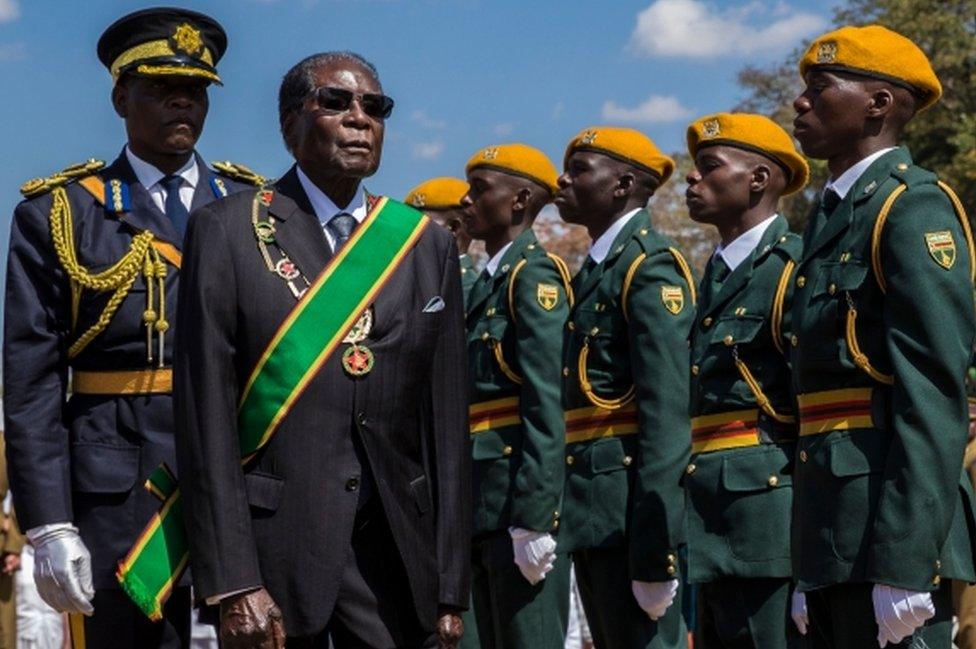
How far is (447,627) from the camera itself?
4.38 metres

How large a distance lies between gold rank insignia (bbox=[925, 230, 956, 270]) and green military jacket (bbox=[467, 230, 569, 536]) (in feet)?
10.2

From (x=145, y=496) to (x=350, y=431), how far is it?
45.0 inches

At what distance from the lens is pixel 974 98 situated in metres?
28.2

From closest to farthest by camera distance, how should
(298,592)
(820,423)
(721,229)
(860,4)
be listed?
(298,592)
(820,423)
(721,229)
(860,4)

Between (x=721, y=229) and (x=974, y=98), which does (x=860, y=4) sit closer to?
(x=974, y=98)

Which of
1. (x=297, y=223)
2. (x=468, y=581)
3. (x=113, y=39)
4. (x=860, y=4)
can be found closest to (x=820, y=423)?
(x=468, y=581)

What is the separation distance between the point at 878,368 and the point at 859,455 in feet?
0.79

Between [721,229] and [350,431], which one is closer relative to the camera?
[350,431]

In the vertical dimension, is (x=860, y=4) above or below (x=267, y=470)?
above

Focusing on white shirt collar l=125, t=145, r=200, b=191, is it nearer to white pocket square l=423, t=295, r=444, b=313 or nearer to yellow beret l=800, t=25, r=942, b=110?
white pocket square l=423, t=295, r=444, b=313

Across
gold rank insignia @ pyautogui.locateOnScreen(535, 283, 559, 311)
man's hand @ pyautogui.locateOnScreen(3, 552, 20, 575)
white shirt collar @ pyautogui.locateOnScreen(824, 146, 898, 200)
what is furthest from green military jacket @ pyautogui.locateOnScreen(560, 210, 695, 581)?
man's hand @ pyautogui.locateOnScreen(3, 552, 20, 575)

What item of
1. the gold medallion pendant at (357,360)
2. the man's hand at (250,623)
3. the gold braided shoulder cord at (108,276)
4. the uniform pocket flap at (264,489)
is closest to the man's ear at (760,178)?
the gold braided shoulder cord at (108,276)

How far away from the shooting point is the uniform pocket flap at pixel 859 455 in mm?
4832

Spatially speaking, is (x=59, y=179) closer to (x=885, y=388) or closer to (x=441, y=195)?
(x=885, y=388)
